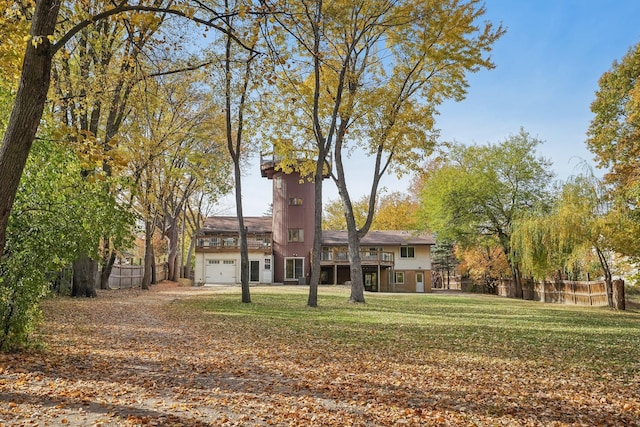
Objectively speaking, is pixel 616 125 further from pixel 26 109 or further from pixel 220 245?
pixel 220 245

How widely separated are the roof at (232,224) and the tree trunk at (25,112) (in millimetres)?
37959

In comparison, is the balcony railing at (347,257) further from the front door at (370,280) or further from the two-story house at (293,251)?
the front door at (370,280)

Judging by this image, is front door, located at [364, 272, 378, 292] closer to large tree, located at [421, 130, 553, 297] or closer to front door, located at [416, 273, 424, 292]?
front door, located at [416, 273, 424, 292]

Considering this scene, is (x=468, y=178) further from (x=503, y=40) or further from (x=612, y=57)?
(x=503, y=40)

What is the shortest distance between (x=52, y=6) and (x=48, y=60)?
60 cm

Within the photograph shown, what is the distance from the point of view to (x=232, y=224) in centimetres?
4372

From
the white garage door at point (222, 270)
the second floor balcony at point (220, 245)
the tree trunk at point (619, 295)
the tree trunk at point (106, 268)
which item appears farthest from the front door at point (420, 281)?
the tree trunk at point (106, 268)

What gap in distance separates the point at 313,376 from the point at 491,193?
1182 inches

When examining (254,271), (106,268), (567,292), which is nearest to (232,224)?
(254,271)

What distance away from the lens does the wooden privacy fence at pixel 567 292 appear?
24094 millimetres

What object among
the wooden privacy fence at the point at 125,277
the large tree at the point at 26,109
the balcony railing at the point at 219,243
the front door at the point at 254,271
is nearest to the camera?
the large tree at the point at 26,109

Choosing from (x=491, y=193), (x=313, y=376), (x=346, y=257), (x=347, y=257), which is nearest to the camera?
(x=313, y=376)

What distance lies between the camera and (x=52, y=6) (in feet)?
16.6

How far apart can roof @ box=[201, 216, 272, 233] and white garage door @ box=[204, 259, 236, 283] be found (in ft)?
8.73
